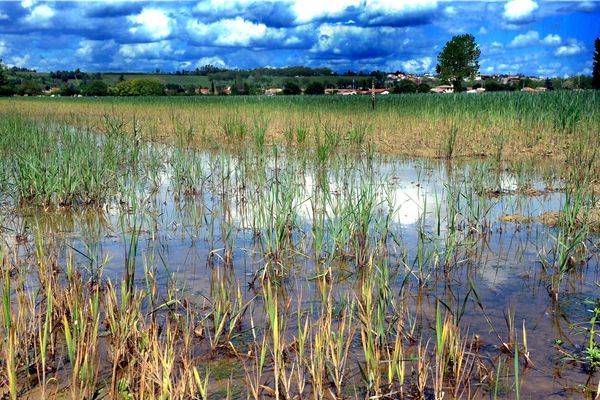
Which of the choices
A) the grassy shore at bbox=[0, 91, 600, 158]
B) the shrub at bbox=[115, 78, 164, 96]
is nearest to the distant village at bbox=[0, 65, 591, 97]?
the shrub at bbox=[115, 78, 164, 96]

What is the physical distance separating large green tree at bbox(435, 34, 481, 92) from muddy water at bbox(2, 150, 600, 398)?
2987 inches

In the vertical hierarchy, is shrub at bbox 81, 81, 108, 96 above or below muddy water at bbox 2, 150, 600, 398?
above

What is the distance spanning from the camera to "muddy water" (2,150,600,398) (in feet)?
13.5

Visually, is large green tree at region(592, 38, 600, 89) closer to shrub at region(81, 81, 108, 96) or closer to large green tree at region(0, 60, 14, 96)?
shrub at region(81, 81, 108, 96)

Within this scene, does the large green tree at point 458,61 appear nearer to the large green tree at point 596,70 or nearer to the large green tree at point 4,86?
the large green tree at point 596,70

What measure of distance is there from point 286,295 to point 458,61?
82.8 meters

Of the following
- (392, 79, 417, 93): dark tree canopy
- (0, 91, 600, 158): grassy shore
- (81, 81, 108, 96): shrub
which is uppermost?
(81, 81, 108, 96): shrub

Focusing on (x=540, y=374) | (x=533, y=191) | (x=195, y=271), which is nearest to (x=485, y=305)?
(x=540, y=374)

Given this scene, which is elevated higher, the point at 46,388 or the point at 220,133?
the point at 220,133

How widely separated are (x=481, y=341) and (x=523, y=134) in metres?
11.3

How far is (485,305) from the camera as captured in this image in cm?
458

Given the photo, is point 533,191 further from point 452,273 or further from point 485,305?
point 485,305

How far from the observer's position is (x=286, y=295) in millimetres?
4805

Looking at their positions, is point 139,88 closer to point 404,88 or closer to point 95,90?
point 95,90
